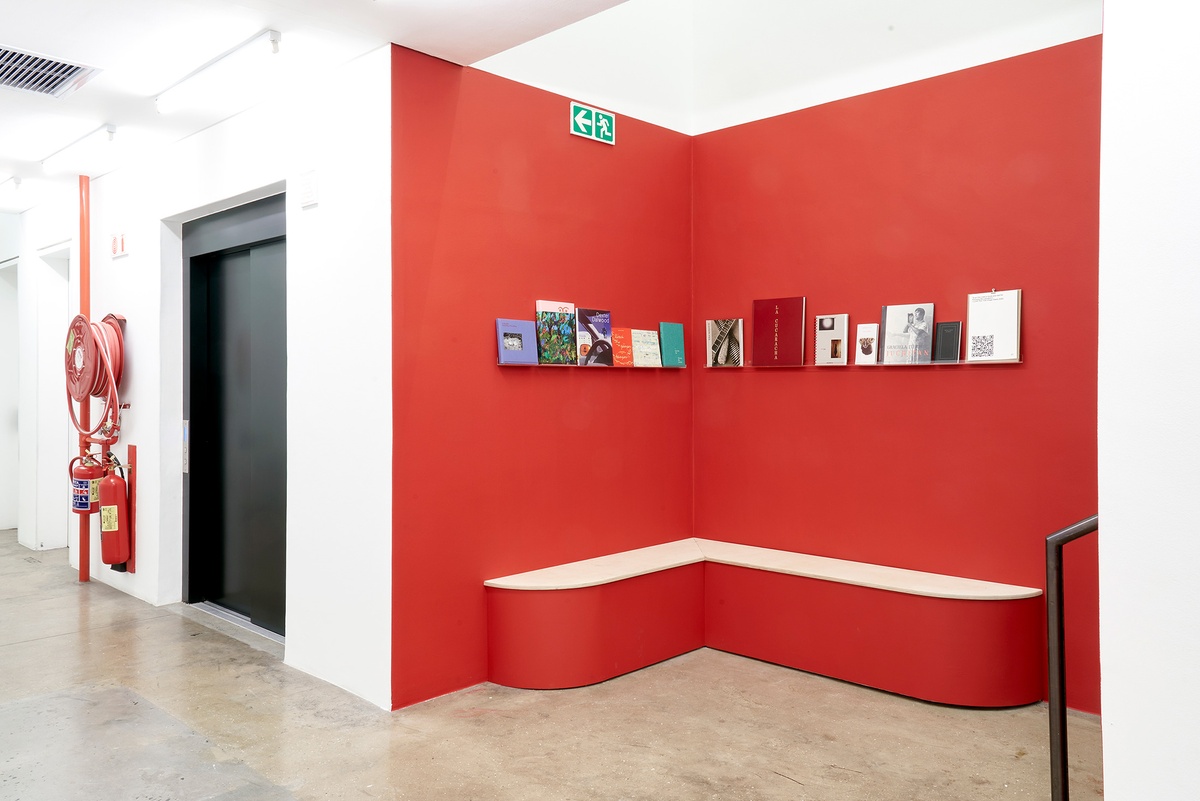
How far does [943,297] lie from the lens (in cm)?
393

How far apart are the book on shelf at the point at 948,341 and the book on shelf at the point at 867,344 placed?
30 cm

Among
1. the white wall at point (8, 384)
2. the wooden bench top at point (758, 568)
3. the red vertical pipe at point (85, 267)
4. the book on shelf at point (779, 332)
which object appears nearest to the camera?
the wooden bench top at point (758, 568)

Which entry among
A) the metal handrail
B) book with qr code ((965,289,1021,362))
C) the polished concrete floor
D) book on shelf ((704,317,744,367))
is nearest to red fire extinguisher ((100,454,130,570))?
the polished concrete floor

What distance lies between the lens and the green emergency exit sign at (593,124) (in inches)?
169

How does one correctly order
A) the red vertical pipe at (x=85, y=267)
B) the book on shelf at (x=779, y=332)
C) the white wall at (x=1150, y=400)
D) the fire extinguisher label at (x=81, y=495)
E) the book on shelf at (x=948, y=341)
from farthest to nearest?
the red vertical pipe at (x=85, y=267), the fire extinguisher label at (x=81, y=495), the book on shelf at (x=779, y=332), the book on shelf at (x=948, y=341), the white wall at (x=1150, y=400)

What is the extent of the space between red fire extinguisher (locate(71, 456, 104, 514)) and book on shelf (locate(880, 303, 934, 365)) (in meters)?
4.85

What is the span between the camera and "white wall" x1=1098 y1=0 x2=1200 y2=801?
1557 mm

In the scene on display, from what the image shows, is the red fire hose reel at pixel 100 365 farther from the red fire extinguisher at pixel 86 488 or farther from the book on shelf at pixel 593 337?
the book on shelf at pixel 593 337

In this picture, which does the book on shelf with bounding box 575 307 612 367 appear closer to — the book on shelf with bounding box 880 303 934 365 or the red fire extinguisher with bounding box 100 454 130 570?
the book on shelf with bounding box 880 303 934 365

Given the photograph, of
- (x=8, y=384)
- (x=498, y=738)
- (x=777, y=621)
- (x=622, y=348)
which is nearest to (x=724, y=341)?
(x=622, y=348)

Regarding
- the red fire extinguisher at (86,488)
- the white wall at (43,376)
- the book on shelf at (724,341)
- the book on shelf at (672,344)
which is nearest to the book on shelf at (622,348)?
the book on shelf at (672,344)

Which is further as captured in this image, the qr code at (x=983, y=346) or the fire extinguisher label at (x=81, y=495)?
the fire extinguisher label at (x=81, y=495)

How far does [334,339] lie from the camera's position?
12.5 ft

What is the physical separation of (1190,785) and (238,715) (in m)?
3.23
